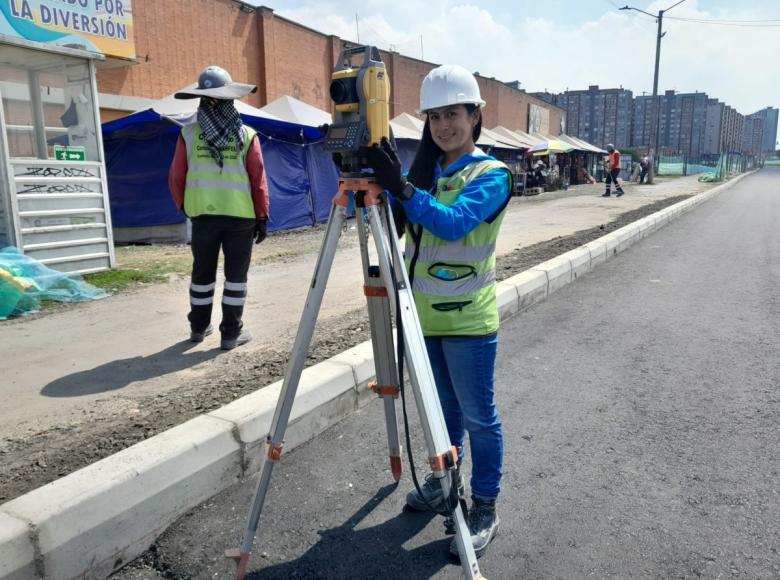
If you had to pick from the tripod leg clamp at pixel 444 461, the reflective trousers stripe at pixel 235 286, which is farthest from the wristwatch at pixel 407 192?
the reflective trousers stripe at pixel 235 286

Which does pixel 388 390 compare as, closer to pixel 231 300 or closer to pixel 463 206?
pixel 463 206

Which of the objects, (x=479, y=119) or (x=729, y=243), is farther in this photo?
(x=729, y=243)

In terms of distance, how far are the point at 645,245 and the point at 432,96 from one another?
33.3 ft

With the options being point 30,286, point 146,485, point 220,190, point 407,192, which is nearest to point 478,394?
point 407,192

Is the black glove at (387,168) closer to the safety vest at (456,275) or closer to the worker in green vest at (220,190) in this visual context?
the safety vest at (456,275)

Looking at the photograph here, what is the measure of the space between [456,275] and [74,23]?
33.5ft

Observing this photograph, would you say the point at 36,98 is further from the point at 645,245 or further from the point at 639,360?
the point at 645,245

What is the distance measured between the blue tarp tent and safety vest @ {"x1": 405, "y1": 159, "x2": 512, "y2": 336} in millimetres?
8914

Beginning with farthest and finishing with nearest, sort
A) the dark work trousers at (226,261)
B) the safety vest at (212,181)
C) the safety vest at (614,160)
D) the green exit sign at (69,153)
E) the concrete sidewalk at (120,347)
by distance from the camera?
the safety vest at (614,160), the green exit sign at (69,153), the dark work trousers at (226,261), the safety vest at (212,181), the concrete sidewalk at (120,347)

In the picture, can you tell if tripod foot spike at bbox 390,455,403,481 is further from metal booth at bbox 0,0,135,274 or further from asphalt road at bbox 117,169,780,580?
metal booth at bbox 0,0,135,274

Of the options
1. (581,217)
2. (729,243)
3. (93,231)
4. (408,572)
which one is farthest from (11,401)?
(581,217)

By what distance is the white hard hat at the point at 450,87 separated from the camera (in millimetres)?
2271

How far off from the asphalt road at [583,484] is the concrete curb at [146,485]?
10cm

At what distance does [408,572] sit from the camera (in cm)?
236
